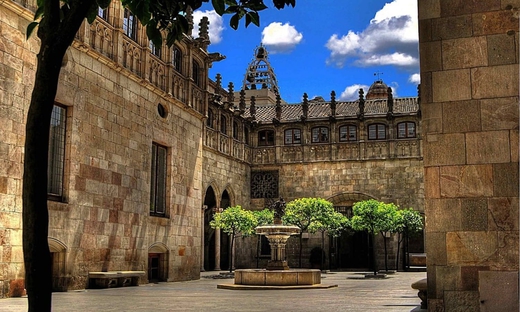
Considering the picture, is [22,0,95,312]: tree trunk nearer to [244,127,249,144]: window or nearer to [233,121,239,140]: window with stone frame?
[233,121,239,140]: window with stone frame

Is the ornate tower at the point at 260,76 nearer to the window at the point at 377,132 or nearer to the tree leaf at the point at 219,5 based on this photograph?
the window at the point at 377,132

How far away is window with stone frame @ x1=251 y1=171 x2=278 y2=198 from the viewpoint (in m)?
38.9

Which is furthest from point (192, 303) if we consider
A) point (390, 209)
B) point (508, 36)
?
point (390, 209)

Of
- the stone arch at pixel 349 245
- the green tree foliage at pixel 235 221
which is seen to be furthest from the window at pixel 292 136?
the green tree foliage at pixel 235 221

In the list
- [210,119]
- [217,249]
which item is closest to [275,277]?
[210,119]

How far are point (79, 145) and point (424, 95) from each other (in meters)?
12.0

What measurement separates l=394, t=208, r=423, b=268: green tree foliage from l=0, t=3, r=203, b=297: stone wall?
1294 centimetres

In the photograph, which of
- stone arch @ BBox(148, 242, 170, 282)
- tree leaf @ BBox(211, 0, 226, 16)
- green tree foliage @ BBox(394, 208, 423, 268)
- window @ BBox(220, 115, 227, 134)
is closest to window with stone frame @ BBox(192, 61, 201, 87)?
window @ BBox(220, 115, 227, 134)

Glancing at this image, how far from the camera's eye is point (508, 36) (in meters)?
8.27

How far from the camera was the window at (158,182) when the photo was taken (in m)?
23.0

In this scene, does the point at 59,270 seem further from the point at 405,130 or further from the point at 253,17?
the point at 405,130

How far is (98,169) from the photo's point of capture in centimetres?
1911

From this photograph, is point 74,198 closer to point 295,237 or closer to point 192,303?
point 192,303

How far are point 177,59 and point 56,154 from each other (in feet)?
29.7
